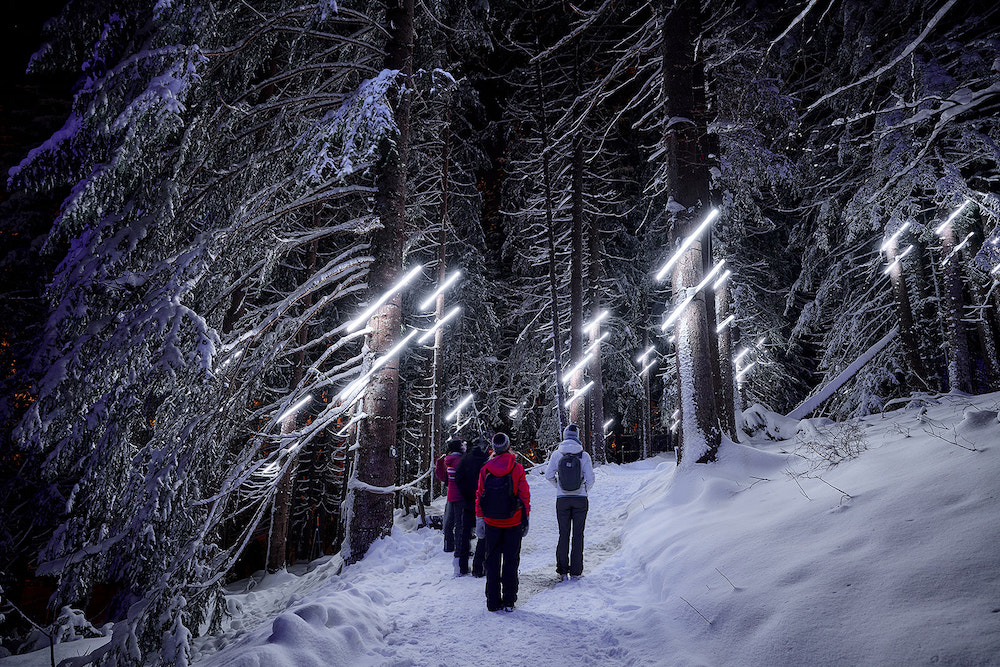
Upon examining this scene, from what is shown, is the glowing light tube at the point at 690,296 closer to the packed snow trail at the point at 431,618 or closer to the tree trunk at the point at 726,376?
the tree trunk at the point at 726,376

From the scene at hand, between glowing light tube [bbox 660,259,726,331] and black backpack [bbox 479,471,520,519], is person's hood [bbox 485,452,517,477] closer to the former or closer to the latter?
black backpack [bbox 479,471,520,519]

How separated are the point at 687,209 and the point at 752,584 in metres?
6.46

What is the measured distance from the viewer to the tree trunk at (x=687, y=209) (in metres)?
7.63

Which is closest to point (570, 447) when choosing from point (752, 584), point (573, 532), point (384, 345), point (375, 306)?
point (573, 532)

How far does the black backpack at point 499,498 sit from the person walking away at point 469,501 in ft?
4.68

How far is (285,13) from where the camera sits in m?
6.02

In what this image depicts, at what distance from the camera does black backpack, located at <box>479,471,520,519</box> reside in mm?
5516

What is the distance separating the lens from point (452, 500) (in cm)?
761

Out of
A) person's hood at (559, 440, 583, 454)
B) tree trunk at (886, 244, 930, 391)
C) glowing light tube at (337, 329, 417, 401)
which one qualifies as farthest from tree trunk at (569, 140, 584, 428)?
glowing light tube at (337, 329, 417, 401)

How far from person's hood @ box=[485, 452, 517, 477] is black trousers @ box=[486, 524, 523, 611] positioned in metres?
0.66

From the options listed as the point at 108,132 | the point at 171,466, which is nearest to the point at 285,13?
the point at 108,132

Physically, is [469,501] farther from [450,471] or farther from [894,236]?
[894,236]

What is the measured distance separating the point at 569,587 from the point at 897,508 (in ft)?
12.2

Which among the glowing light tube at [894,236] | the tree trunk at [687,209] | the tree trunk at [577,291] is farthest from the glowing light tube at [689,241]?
the tree trunk at [577,291]
